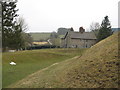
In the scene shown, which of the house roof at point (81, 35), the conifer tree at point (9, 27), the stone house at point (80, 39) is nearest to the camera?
the conifer tree at point (9, 27)

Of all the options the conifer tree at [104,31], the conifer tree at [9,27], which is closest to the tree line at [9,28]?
the conifer tree at [9,27]

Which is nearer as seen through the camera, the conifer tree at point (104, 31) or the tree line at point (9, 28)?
the tree line at point (9, 28)

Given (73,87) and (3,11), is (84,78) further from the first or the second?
(3,11)

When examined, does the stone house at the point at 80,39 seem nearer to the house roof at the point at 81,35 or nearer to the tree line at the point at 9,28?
the house roof at the point at 81,35

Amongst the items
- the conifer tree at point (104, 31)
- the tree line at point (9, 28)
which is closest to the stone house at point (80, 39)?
the conifer tree at point (104, 31)

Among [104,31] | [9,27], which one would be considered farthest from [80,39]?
[9,27]

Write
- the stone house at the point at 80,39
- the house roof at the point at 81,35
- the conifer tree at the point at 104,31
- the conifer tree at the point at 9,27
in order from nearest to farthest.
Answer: the conifer tree at the point at 9,27
the conifer tree at the point at 104,31
the house roof at the point at 81,35
the stone house at the point at 80,39

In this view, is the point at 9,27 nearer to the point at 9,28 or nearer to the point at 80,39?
the point at 9,28

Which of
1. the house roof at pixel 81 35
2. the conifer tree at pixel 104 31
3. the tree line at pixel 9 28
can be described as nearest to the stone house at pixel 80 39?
the house roof at pixel 81 35

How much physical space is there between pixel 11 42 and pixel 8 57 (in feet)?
38.8

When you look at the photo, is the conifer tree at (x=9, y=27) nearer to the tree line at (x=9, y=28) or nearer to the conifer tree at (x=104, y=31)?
the tree line at (x=9, y=28)

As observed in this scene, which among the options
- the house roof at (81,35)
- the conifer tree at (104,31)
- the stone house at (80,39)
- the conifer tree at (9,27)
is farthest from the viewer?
the stone house at (80,39)

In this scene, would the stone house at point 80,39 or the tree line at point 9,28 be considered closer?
the tree line at point 9,28

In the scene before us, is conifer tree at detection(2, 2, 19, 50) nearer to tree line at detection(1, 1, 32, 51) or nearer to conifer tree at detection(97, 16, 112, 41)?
tree line at detection(1, 1, 32, 51)
